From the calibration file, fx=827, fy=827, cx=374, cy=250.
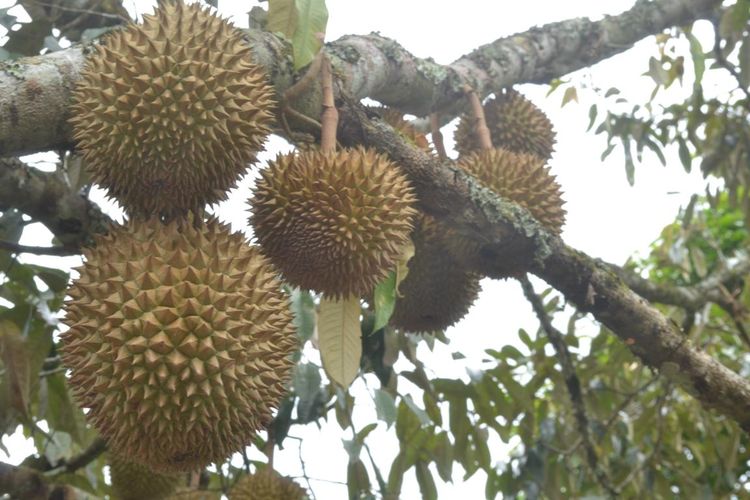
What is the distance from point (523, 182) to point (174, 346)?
106cm

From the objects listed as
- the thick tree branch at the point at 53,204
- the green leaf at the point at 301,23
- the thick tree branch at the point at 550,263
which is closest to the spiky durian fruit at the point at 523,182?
the thick tree branch at the point at 550,263

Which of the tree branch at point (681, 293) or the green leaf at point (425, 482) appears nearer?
the green leaf at point (425, 482)

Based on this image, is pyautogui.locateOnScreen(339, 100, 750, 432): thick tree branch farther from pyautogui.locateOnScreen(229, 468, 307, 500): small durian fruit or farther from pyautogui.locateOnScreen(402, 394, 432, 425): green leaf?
pyautogui.locateOnScreen(229, 468, 307, 500): small durian fruit

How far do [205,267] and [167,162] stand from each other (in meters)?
0.18

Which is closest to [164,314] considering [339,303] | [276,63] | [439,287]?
[339,303]

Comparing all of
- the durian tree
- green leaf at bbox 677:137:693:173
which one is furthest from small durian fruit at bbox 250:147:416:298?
green leaf at bbox 677:137:693:173

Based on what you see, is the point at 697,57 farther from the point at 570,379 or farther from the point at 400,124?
the point at 400,124

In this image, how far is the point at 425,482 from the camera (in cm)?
262

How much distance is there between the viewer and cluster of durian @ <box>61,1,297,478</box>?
1.13 m

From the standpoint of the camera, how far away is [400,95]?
2.14 m

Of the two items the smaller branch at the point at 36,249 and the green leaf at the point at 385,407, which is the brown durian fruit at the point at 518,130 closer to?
the green leaf at the point at 385,407

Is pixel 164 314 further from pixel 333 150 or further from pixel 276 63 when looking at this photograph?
pixel 276 63

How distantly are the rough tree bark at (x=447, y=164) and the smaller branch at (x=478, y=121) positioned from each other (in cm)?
4

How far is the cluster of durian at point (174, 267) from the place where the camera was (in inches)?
44.6
